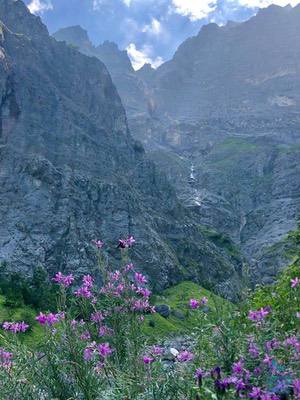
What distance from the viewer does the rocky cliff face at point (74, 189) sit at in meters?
90.1

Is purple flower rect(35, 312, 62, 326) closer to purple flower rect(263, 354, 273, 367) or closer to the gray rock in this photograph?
purple flower rect(263, 354, 273, 367)

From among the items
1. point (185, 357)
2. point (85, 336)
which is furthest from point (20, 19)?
point (185, 357)

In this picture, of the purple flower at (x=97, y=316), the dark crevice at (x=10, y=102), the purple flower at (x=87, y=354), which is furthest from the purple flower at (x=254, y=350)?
the dark crevice at (x=10, y=102)

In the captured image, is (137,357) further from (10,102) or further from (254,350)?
(10,102)

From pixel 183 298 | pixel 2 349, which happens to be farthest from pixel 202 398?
pixel 183 298

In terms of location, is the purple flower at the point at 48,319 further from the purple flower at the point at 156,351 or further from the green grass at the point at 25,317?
the green grass at the point at 25,317

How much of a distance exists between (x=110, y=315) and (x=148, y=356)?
1348 mm

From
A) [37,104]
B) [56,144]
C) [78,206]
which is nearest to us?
[78,206]

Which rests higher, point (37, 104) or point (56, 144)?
point (37, 104)

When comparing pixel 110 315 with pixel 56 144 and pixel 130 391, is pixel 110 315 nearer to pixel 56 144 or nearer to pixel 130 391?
pixel 130 391

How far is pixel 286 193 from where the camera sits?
651ft

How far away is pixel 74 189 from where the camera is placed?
102812mm

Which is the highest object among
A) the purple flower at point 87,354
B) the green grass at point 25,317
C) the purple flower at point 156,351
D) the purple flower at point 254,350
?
the purple flower at point 254,350

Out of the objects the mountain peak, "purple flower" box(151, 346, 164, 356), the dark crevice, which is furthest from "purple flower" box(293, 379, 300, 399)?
the mountain peak
